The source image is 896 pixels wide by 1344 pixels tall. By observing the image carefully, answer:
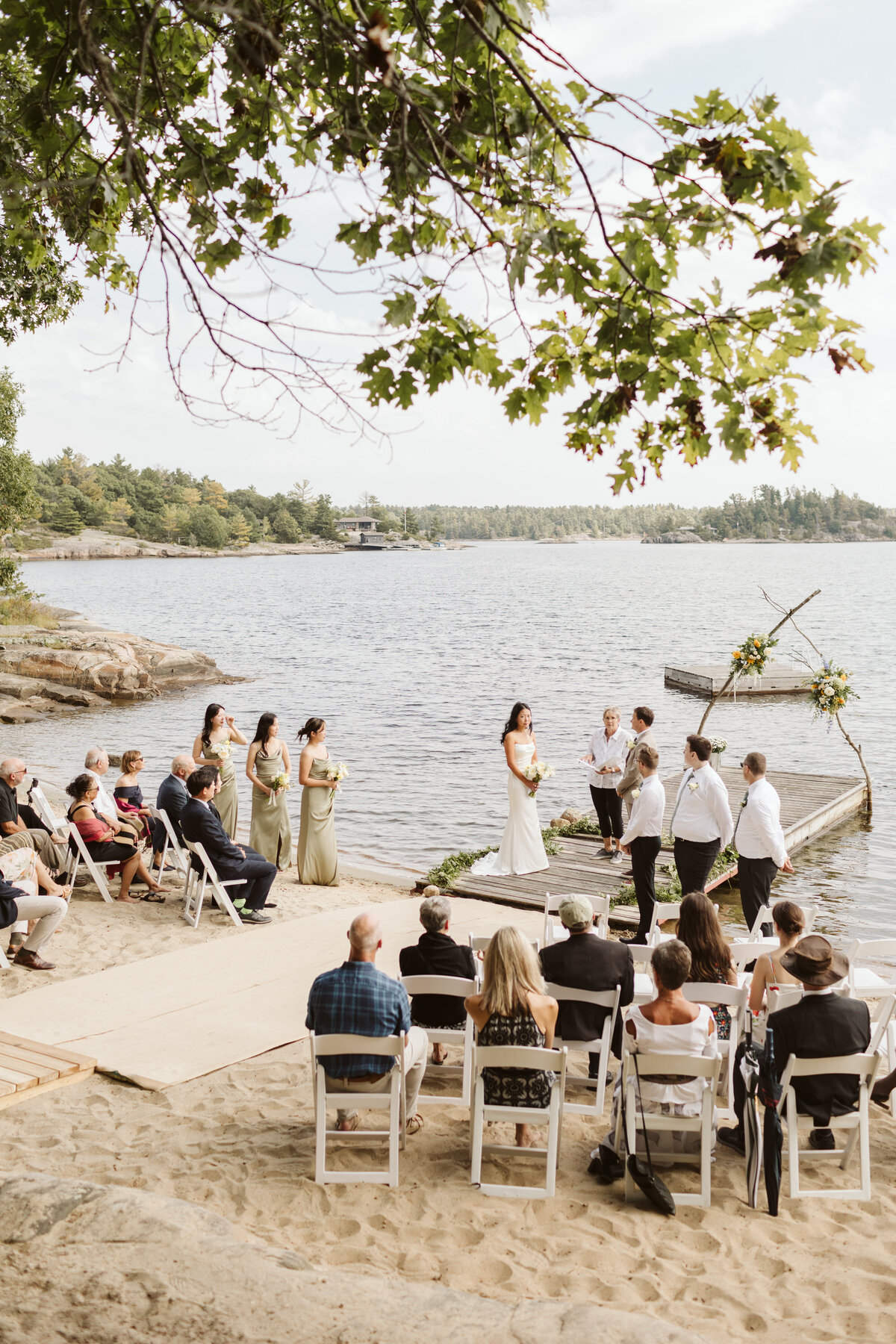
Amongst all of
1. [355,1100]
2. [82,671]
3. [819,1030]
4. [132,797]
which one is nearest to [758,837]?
[819,1030]

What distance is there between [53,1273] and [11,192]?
419 centimetres

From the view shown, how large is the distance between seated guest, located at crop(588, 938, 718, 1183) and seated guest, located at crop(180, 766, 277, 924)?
550cm

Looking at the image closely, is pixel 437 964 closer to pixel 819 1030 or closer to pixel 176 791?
pixel 819 1030

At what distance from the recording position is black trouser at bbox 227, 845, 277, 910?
10.0m

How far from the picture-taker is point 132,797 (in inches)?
457

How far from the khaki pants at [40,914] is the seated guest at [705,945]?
5.17 meters

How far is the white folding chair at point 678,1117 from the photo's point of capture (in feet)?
16.1

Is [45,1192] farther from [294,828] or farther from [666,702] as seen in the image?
[666,702]

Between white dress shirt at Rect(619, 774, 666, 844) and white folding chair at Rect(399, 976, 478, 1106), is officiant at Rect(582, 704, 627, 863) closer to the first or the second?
white dress shirt at Rect(619, 774, 666, 844)

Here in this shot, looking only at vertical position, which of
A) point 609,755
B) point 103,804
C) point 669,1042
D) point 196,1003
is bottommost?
point 196,1003

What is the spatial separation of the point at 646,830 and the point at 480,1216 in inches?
199

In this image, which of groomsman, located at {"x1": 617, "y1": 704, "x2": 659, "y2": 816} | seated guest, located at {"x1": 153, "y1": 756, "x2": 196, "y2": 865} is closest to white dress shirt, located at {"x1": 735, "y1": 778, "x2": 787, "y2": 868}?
groomsman, located at {"x1": 617, "y1": 704, "x2": 659, "y2": 816}

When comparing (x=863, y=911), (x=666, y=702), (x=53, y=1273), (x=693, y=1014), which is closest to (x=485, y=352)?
(x=693, y=1014)

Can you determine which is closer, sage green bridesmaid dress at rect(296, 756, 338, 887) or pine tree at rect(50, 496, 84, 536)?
sage green bridesmaid dress at rect(296, 756, 338, 887)
